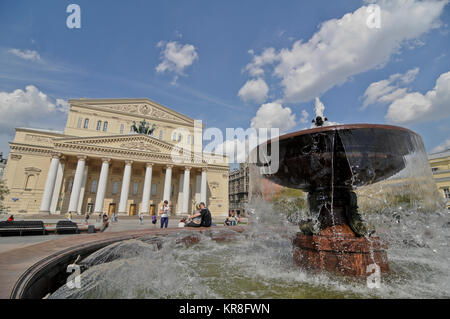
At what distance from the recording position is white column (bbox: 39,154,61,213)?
23.7m

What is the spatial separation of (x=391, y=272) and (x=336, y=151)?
2.06 metres

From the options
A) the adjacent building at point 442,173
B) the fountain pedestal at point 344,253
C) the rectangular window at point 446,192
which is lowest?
the fountain pedestal at point 344,253

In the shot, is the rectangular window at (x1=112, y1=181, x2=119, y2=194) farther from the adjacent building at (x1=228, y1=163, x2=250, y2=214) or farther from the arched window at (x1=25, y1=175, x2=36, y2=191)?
the adjacent building at (x1=228, y1=163, x2=250, y2=214)

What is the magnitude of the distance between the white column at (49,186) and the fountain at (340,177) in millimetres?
29821

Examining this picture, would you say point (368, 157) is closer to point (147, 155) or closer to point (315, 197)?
point (315, 197)

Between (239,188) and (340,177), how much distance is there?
55723mm

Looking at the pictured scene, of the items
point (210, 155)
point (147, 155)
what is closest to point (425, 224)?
point (147, 155)

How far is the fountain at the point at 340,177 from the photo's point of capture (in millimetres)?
3039

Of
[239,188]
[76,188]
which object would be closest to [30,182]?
[76,188]

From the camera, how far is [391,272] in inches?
125

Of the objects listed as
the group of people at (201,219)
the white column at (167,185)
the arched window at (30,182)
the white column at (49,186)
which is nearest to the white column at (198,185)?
the white column at (167,185)

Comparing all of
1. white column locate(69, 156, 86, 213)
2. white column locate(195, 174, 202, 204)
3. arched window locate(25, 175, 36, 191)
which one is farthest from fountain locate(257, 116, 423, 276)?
arched window locate(25, 175, 36, 191)

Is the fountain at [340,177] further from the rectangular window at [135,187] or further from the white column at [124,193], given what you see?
the rectangular window at [135,187]

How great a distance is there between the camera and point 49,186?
24.5 metres
